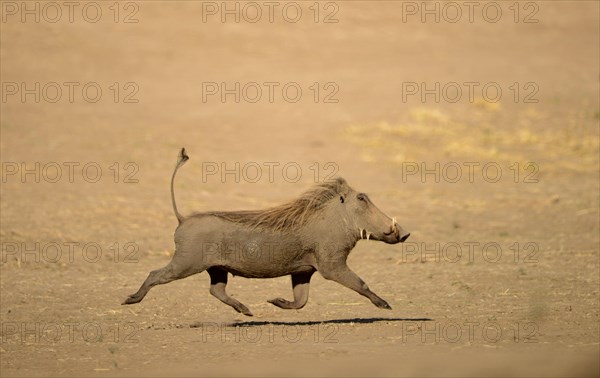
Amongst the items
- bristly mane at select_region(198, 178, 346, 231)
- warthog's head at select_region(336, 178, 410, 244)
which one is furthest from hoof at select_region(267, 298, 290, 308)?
warthog's head at select_region(336, 178, 410, 244)

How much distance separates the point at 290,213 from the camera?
29.2ft

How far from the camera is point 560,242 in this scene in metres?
14.0

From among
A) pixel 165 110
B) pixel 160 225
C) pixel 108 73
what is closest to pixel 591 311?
pixel 160 225

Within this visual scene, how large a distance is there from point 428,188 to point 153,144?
15.0 feet

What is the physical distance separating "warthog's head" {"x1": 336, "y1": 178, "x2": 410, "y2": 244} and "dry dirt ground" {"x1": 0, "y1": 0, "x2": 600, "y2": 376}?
2.25 feet

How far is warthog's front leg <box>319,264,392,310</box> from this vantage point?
28.6 ft

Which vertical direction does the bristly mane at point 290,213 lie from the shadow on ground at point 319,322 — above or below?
above

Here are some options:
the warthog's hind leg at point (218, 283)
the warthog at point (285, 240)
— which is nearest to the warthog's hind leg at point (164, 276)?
the warthog at point (285, 240)

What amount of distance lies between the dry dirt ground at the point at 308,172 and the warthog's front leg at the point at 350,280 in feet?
0.75

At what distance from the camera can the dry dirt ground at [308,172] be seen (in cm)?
835

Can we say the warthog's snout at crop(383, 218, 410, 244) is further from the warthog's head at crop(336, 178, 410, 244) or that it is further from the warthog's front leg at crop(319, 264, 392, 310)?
the warthog's front leg at crop(319, 264, 392, 310)

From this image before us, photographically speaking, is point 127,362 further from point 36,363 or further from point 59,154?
point 59,154

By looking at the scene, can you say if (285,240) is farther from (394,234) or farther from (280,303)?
(394,234)

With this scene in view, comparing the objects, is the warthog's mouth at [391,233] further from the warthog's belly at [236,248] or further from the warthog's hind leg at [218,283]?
the warthog's hind leg at [218,283]
